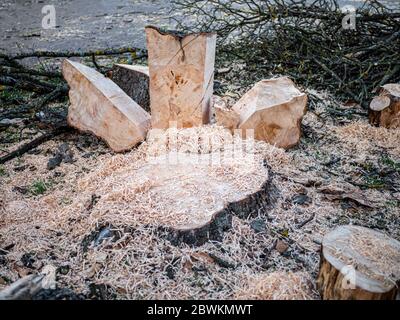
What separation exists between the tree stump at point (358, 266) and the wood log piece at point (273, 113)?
4.34ft

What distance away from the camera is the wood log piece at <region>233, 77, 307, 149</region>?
2.99m

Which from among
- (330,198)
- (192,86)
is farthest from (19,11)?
(330,198)

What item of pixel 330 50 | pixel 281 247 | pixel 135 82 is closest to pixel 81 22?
pixel 135 82

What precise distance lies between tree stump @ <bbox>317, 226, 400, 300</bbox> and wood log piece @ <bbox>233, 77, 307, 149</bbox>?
132cm

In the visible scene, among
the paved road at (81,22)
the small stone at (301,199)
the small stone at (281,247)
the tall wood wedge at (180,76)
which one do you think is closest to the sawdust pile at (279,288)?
the small stone at (281,247)

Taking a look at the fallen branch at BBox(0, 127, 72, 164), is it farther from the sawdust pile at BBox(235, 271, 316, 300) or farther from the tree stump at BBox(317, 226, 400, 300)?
the tree stump at BBox(317, 226, 400, 300)

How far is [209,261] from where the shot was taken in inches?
77.0

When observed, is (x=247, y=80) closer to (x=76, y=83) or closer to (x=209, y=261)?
(x=76, y=83)

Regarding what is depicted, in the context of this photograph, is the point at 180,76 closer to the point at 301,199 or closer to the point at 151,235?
the point at 301,199

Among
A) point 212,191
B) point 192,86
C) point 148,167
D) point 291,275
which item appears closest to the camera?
point 291,275

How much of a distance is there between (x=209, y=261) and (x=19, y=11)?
8.95 m

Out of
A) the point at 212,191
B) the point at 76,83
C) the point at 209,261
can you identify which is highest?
the point at 76,83

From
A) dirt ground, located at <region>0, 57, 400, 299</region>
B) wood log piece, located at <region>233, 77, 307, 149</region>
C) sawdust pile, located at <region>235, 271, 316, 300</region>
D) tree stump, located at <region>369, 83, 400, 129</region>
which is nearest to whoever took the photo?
sawdust pile, located at <region>235, 271, 316, 300</region>

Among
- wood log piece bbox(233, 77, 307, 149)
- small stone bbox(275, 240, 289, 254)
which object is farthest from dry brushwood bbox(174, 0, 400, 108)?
small stone bbox(275, 240, 289, 254)
